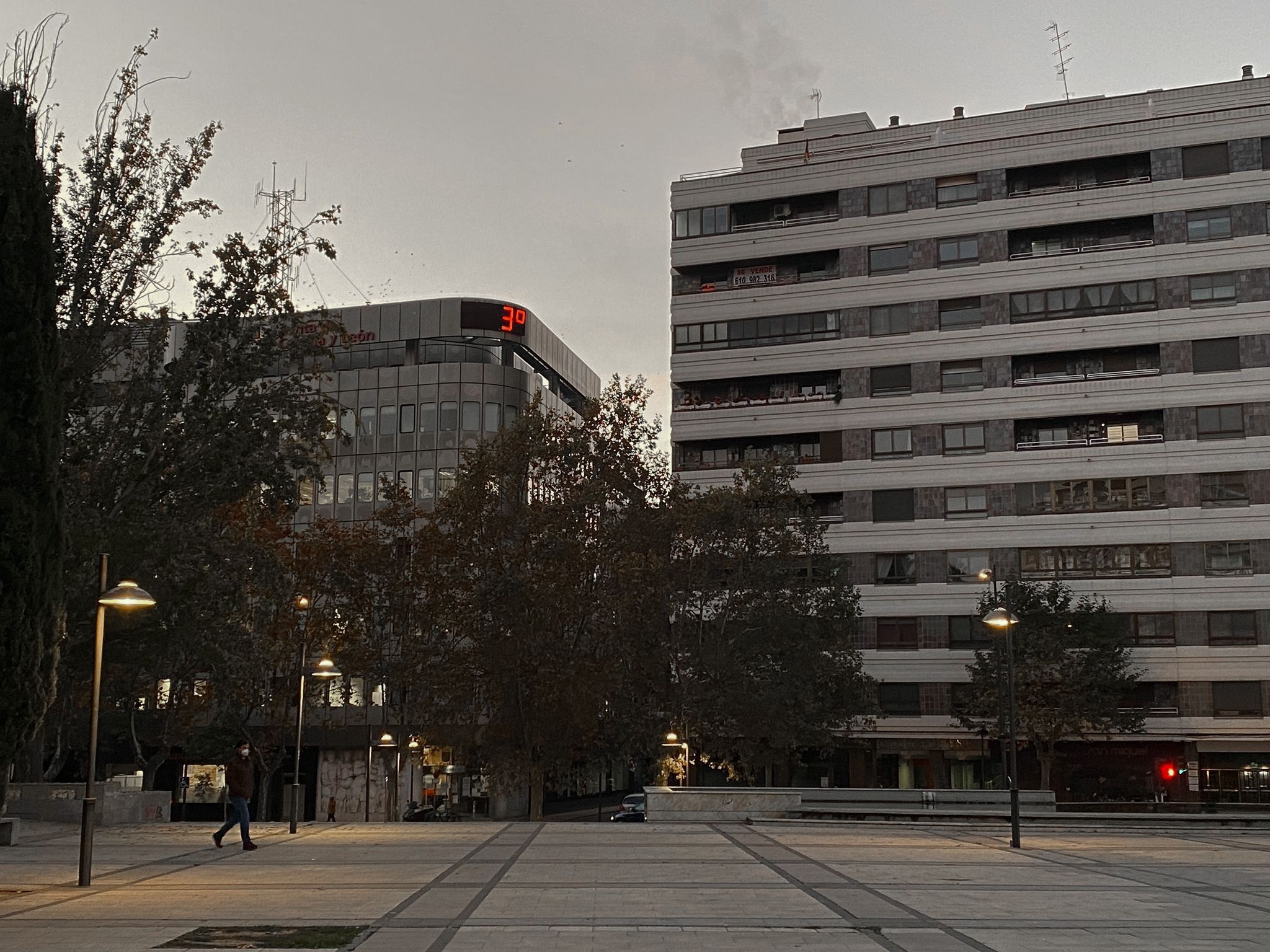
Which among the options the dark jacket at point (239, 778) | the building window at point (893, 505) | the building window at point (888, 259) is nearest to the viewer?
the dark jacket at point (239, 778)

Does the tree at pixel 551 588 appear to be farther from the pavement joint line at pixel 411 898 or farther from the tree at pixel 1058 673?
the pavement joint line at pixel 411 898

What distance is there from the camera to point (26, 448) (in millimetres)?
13867

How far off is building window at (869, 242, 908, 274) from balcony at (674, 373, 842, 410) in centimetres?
533

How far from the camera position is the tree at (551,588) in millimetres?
40719

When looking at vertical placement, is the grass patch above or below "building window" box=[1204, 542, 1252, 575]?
below

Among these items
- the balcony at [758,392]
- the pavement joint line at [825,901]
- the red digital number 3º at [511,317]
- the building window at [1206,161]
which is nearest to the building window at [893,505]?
the balcony at [758,392]

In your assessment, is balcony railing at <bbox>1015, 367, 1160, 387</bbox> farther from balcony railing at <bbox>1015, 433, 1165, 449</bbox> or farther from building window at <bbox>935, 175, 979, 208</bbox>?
building window at <bbox>935, 175, 979, 208</bbox>

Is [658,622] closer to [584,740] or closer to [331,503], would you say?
[584,740]

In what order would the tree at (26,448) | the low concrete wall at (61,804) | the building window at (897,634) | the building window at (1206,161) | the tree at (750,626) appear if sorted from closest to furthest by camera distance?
1. the tree at (26,448)
2. the low concrete wall at (61,804)
3. the tree at (750,626)
4. the building window at (1206,161)
5. the building window at (897,634)

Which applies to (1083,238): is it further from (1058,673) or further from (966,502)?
(1058,673)

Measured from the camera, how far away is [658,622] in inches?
1747

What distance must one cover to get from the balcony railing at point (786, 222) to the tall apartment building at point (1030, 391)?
238 mm

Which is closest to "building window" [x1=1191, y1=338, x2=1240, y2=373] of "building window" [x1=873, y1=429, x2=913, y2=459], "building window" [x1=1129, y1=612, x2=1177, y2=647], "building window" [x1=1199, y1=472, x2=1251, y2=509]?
"building window" [x1=1199, y1=472, x2=1251, y2=509]

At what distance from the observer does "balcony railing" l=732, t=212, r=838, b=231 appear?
61750 millimetres
